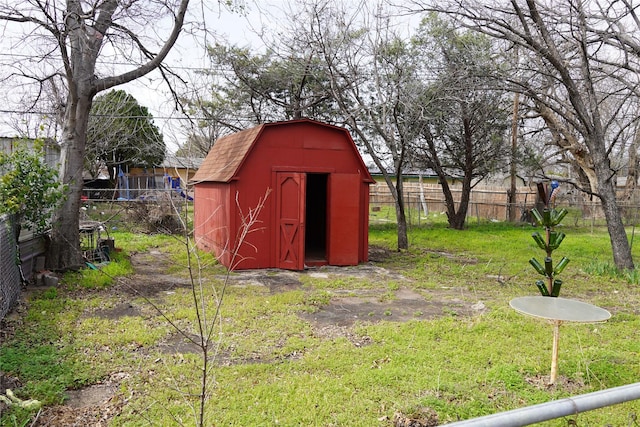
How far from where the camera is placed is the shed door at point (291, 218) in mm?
9797

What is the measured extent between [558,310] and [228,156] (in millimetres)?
8496

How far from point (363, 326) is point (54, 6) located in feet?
23.4

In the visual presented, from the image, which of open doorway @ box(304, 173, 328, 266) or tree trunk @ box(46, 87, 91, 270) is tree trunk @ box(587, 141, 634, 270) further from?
tree trunk @ box(46, 87, 91, 270)

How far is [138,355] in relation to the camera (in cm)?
486

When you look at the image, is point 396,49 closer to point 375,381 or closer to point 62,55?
point 62,55

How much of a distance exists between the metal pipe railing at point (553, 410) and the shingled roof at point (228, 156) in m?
7.56

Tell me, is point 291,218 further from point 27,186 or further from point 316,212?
Result: point 27,186

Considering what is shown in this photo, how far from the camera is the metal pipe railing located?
1.39 metres

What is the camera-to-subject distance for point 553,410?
1.53 meters

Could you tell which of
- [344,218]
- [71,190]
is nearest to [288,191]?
[344,218]

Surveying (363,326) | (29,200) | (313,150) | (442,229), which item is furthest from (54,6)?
(442,229)

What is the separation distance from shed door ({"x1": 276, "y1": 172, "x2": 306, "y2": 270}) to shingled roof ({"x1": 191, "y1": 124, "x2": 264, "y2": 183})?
95cm

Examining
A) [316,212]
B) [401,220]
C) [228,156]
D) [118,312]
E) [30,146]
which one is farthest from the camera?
[316,212]

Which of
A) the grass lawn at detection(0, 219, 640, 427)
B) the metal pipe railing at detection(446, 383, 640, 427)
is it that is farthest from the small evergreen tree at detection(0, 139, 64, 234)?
the metal pipe railing at detection(446, 383, 640, 427)
